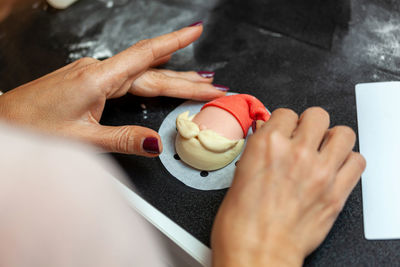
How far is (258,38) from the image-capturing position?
135 cm

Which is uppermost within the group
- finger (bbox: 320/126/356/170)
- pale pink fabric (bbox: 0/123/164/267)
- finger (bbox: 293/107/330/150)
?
pale pink fabric (bbox: 0/123/164/267)

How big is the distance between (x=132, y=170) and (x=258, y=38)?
72 cm

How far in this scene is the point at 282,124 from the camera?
0.75m

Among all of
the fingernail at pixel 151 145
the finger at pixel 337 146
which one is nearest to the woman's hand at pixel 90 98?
the fingernail at pixel 151 145

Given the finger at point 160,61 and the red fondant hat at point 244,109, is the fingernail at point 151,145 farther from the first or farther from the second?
the finger at point 160,61

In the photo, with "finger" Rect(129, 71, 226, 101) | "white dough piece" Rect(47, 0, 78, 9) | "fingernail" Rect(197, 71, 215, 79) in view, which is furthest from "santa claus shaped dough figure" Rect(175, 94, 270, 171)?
"white dough piece" Rect(47, 0, 78, 9)

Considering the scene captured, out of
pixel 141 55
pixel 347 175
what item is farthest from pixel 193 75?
pixel 347 175

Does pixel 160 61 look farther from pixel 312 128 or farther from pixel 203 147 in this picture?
pixel 312 128

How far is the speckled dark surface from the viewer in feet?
3.27

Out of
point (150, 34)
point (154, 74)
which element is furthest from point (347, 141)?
point (150, 34)

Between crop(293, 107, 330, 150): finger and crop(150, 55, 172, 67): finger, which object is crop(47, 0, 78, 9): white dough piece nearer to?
crop(150, 55, 172, 67): finger

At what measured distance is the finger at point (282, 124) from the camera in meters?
0.73

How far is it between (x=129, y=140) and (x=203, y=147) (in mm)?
209

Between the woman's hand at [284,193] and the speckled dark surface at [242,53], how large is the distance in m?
0.24
